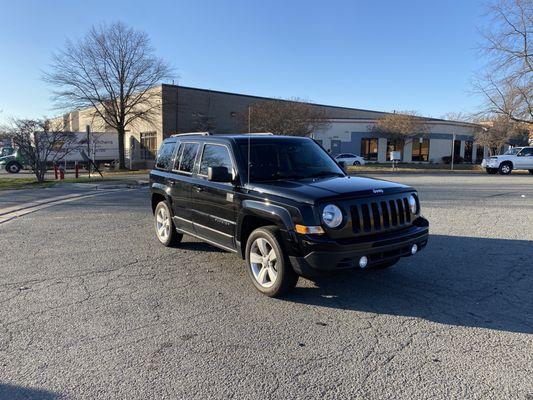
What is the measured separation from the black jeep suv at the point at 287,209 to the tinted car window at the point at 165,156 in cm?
53

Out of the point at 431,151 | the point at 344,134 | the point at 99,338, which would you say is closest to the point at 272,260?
the point at 99,338

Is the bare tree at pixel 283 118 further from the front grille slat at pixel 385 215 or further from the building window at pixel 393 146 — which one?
the front grille slat at pixel 385 215

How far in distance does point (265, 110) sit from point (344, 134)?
1595 cm

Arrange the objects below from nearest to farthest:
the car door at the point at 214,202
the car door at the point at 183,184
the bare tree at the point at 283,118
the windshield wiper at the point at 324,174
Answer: the car door at the point at 214,202 < the windshield wiper at the point at 324,174 < the car door at the point at 183,184 < the bare tree at the point at 283,118

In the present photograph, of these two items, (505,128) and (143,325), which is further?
(505,128)

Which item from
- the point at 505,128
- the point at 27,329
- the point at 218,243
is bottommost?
the point at 27,329

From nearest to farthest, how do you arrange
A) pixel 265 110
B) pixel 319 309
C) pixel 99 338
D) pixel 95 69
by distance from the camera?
pixel 99 338 < pixel 319 309 < pixel 265 110 < pixel 95 69

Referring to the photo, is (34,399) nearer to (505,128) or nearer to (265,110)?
(265,110)

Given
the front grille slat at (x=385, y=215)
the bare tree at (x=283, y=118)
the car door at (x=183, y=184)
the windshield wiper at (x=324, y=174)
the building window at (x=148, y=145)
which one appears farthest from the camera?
the building window at (x=148, y=145)

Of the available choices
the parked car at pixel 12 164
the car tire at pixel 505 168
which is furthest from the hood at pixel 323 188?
the parked car at pixel 12 164

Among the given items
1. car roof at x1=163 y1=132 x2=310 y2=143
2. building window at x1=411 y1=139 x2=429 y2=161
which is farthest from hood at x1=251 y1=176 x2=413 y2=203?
building window at x1=411 y1=139 x2=429 y2=161

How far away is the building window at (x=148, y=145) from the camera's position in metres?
44.3

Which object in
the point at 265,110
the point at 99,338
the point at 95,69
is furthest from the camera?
the point at 95,69

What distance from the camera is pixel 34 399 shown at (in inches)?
118
